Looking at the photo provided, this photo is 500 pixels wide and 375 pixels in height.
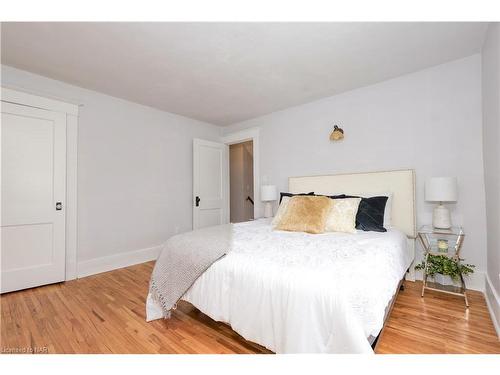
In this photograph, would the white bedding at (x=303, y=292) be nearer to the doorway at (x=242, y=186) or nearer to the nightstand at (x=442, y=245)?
the nightstand at (x=442, y=245)

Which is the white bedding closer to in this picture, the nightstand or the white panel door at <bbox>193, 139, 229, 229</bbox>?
the nightstand

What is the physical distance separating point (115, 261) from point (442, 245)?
3920mm

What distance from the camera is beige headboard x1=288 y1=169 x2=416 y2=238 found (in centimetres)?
261

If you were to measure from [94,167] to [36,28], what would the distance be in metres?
1.63

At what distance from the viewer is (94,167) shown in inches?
122

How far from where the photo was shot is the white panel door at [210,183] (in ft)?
13.6

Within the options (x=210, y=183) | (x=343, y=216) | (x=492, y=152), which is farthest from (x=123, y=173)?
(x=492, y=152)

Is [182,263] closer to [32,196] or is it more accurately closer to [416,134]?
[32,196]

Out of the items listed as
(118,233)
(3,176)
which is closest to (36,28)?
(3,176)

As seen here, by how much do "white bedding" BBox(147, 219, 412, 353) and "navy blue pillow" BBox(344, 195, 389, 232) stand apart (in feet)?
1.80

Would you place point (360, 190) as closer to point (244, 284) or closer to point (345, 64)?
point (345, 64)

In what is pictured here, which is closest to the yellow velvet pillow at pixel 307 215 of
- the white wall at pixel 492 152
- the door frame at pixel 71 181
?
the white wall at pixel 492 152

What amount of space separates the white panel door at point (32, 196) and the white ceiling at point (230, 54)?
2.08 ft

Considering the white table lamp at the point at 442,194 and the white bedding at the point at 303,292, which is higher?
the white table lamp at the point at 442,194
